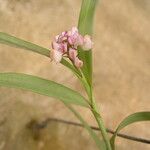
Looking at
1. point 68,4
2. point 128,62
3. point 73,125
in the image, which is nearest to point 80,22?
point 73,125

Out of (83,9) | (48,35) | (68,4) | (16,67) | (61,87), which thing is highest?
(68,4)

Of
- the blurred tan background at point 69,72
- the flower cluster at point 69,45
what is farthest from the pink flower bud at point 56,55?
A: the blurred tan background at point 69,72

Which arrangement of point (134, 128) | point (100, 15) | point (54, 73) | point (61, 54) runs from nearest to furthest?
point (61, 54) < point (134, 128) < point (54, 73) < point (100, 15)

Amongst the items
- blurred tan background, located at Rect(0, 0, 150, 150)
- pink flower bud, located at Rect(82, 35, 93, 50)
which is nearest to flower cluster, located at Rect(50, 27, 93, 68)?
pink flower bud, located at Rect(82, 35, 93, 50)

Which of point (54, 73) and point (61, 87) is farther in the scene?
point (54, 73)

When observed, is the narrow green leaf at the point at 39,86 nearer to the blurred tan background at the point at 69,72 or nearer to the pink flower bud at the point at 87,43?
the pink flower bud at the point at 87,43

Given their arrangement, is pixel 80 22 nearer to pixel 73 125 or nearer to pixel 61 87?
pixel 61 87

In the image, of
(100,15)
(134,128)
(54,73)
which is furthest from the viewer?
(100,15)
